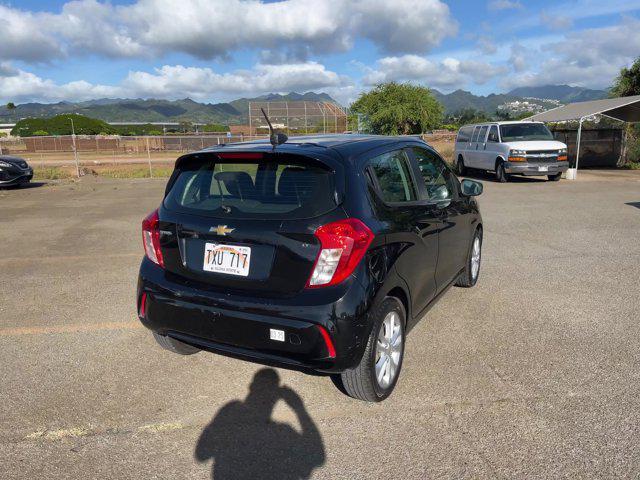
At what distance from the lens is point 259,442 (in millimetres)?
2902

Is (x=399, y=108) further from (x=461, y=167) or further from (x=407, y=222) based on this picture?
(x=407, y=222)

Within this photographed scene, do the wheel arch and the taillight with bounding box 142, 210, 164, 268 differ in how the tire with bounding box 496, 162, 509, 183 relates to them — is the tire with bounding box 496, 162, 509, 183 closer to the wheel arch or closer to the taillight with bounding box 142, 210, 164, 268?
the wheel arch

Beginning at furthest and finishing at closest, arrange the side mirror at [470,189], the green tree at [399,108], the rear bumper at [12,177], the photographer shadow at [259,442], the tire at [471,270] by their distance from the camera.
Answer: the green tree at [399,108]
the rear bumper at [12,177]
the tire at [471,270]
the side mirror at [470,189]
the photographer shadow at [259,442]

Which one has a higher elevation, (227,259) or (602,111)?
(602,111)

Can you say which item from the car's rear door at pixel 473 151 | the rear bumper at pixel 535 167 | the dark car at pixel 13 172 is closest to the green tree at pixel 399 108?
the car's rear door at pixel 473 151

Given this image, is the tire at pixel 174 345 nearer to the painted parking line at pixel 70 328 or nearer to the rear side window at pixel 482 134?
the painted parking line at pixel 70 328

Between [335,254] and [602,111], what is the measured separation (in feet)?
61.4

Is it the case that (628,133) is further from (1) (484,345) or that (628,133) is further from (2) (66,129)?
(2) (66,129)

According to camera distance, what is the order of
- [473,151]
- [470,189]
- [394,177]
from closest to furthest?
1. [394,177]
2. [470,189]
3. [473,151]

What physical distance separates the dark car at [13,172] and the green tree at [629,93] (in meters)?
23.8

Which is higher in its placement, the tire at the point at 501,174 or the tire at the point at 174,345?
the tire at the point at 501,174

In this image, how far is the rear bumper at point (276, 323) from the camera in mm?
2869

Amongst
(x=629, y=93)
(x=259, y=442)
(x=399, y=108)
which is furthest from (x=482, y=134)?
(x=399, y=108)

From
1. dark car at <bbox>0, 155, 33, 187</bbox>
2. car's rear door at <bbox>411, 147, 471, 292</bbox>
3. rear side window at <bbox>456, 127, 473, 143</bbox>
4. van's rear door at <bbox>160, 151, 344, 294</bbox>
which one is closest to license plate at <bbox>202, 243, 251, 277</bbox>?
van's rear door at <bbox>160, 151, 344, 294</bbox>
